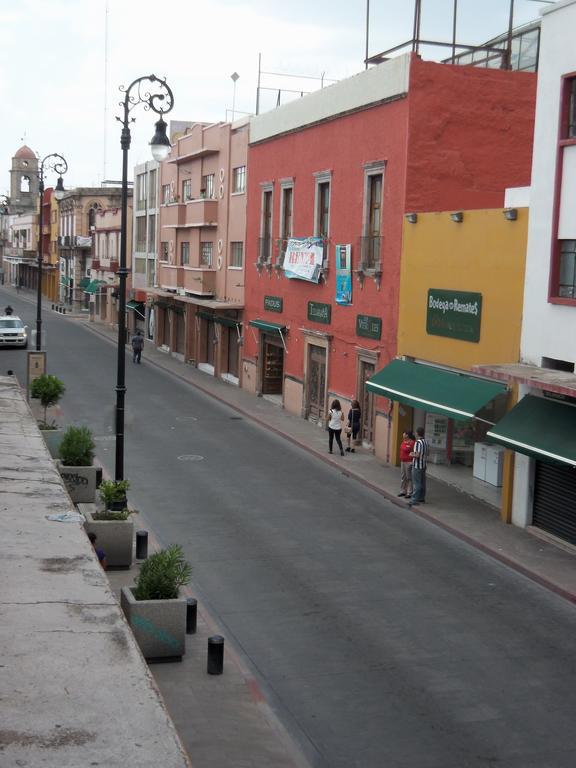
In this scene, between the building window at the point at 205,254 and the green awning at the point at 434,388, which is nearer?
the green awning at the point at 434,388

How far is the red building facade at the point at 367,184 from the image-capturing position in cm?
2588

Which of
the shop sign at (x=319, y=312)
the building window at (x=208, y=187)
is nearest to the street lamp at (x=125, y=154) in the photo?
the shop sign at (x=319, y=312)

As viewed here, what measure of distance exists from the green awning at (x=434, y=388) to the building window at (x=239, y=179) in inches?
686

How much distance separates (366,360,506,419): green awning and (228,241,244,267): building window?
669 inches

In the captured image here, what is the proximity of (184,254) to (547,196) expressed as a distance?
33.6 metres

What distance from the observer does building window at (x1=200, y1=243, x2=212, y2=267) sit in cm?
4569

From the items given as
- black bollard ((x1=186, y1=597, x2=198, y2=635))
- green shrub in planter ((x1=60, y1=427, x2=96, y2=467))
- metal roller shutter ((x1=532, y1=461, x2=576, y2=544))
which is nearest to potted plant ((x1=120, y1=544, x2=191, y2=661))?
black bollard ((x1=186, y1=597, x2=198, y2=635))

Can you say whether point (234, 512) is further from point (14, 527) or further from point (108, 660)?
point (108, 660)

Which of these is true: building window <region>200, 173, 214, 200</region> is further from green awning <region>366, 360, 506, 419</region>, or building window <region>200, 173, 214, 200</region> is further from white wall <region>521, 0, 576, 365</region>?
white wall <region>521, 0, 576, 365</region>

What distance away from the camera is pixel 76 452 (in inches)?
789

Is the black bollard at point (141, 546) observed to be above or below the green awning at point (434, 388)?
below

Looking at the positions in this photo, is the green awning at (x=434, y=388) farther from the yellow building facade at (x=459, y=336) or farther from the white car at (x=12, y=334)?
the white car at (x=12, y=334)

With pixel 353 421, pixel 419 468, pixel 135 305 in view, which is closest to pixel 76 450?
pixel 419 468

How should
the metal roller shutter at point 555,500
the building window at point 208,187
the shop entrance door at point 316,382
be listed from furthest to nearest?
the building window at point 208,187 < the shop entrance door at point 316,382 < the metal roller shutter at point 555,500
